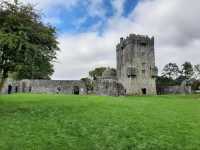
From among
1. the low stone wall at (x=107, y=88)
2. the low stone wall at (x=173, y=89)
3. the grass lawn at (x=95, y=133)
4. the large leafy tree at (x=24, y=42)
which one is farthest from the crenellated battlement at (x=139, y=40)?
the grass lawn at (x=95, y=133)

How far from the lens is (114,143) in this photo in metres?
9.75

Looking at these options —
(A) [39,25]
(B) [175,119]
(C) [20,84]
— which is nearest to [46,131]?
(B) [175,119]

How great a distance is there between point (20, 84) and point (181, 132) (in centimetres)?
4590

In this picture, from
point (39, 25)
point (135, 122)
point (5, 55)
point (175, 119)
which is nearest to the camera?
point (135, 122)

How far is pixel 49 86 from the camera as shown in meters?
53.2

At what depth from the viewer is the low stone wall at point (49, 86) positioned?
52906 millimetres

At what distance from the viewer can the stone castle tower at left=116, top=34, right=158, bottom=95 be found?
58.4 meters

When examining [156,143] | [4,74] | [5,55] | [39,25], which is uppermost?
[39,25]

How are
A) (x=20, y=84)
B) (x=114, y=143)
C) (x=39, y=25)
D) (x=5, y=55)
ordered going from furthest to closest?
(x=20, y=84), (x=39, y=25), (x=5, y=55), (x=114, y=143)

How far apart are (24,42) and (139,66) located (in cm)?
4468

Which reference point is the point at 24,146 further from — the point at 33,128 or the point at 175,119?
the point at 175,119

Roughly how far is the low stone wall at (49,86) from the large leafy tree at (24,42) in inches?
1376

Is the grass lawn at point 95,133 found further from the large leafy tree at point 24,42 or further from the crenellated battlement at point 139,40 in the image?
the crenellated battlement at point 139,40

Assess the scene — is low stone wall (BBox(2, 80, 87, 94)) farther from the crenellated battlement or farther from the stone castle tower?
the crenellated battlement
